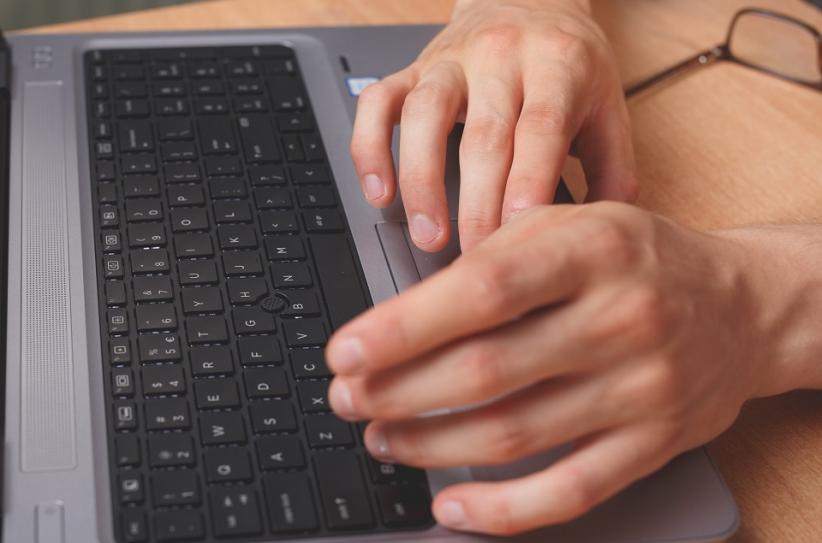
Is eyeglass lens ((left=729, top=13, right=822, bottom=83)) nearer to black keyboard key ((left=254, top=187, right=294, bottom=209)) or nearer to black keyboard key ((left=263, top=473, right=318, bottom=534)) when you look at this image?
black keyboard key ((left=254, top=187, right=294, bottom=209))

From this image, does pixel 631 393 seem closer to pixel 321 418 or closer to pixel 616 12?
pixel 321 418

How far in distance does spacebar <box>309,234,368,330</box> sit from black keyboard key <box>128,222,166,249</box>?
9cm

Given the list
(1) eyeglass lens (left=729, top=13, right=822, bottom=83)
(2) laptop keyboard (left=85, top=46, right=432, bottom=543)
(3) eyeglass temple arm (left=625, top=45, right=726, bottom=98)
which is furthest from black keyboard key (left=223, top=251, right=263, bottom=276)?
(1) eyeglass lens (left=729, top=13, right=822, bottom=83)

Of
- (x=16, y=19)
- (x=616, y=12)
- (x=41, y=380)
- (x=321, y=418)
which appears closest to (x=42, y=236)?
(x=41, y=380)

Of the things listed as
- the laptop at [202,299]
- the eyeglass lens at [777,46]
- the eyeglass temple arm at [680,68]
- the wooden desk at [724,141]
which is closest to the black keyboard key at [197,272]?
the laptop at [202,299]

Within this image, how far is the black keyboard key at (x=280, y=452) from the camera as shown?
49cm

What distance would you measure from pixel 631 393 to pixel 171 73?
466 mm

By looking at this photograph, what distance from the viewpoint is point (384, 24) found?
2.90 feet

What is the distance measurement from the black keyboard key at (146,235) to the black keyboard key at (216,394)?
121mm

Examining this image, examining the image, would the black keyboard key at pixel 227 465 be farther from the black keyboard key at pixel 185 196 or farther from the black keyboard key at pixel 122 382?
the black keyboard key at pixel 185 196

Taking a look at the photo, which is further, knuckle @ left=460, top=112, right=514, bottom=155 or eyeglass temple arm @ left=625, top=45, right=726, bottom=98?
eyeglass temple arm @ left=625, top=45, right=726, bottom=98

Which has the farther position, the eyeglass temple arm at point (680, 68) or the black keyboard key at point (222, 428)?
the eyeglass temple arm at point (680, 68)

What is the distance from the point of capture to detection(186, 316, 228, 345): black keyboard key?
553 mm

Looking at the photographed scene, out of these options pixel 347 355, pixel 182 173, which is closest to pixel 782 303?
pixel 347 355
